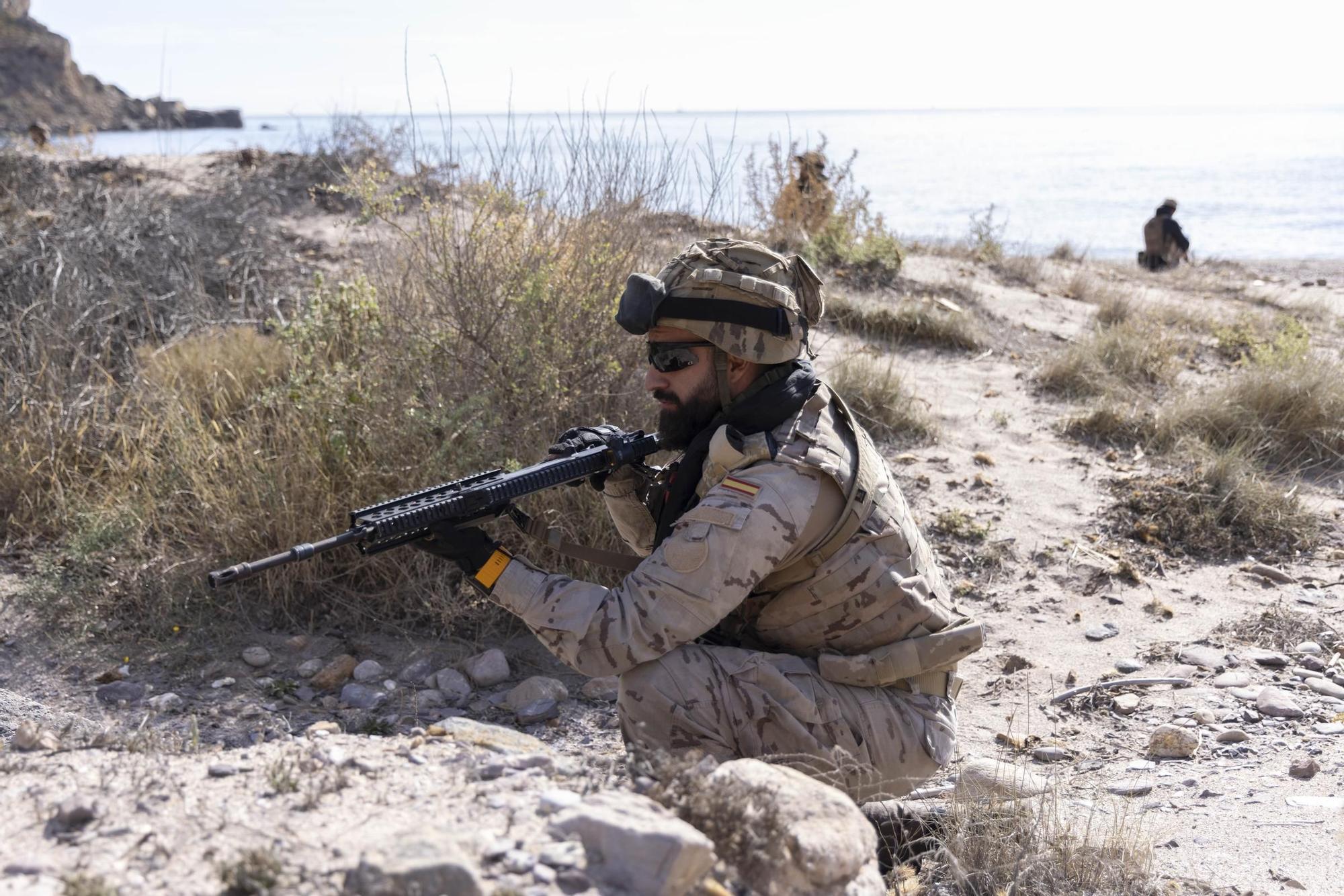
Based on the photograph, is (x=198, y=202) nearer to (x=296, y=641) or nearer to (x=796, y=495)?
(x=296, y=641)

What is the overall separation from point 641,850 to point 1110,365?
627cm

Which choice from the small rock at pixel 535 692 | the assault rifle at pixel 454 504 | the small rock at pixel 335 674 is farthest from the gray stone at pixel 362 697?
the assault rifle at pixel 454 504

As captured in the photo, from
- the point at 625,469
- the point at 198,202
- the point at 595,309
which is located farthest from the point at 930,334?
the point at 198,202

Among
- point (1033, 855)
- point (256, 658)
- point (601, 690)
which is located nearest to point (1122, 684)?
point (1033, 855)

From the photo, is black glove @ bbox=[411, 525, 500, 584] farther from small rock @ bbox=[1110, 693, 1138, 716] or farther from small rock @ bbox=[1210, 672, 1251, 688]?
small rock @ bbox=[1210, 672, 1251, 688]

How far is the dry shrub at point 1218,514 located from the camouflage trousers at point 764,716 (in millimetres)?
2940

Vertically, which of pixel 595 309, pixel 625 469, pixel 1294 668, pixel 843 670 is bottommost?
pixel 1294 668

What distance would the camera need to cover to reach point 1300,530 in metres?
5.10

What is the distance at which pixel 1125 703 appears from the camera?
3752 millimetres

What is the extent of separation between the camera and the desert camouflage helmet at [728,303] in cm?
272

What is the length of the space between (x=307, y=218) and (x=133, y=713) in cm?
735

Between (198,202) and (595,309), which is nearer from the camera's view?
(595,309)

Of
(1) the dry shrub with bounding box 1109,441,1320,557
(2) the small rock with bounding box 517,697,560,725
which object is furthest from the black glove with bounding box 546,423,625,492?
(1) the dry shrub with bounding box 1109,441,1320,557

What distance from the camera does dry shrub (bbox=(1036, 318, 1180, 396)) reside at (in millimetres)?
6895
